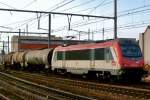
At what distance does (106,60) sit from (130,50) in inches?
66.3

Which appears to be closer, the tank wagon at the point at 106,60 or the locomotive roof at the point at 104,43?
the tank wagon at the point at 106,60

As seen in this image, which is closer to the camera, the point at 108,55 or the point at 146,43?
the point at 108,55

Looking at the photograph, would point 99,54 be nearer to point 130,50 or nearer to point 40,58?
point 130,50

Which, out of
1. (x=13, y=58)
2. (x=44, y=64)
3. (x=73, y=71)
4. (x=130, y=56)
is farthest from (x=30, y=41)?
(x=130, y=56)

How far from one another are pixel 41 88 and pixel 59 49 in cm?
1392

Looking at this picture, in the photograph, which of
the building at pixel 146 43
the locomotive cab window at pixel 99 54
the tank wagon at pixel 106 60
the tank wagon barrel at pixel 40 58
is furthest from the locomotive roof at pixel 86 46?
the building at pixel 146 43

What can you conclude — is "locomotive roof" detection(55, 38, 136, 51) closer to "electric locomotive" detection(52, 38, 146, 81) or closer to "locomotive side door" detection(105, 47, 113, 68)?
"electric locomotive" detection(52, 38, 146, 81)

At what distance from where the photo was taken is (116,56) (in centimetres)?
2450

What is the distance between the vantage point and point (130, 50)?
82.7 feet

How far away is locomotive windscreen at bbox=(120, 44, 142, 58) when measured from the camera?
24844 millimetres

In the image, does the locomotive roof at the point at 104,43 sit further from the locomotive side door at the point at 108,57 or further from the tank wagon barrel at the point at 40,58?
the tank wagon barrel at the point at 40,58

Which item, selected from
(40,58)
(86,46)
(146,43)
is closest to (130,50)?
(86,46)

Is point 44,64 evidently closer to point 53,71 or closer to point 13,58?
point 53,71

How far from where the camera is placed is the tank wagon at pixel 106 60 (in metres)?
24.4
